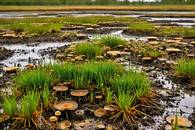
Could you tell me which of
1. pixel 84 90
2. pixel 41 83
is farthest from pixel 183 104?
pixel 41 83

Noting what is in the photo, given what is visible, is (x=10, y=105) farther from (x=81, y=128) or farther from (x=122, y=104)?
(x=122, y=104)

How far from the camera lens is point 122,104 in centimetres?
466

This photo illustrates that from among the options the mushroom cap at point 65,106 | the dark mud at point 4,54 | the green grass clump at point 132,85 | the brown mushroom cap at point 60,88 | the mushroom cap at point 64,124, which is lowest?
the mushroom cap at point 64,124

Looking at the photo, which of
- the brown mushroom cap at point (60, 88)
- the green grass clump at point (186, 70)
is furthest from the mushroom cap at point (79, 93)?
the green grass clump at point (186, 70)

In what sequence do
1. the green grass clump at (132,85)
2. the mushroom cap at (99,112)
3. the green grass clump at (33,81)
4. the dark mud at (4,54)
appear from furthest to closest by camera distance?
the dark mud at (4,54), the green grass clump at (33,81), the green grass clump at (132,85), the mushroom cap at (99,112)

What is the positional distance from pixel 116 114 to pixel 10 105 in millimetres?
1500

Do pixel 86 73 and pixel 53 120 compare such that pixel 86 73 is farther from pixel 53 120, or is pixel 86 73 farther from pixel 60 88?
pixel 53 120

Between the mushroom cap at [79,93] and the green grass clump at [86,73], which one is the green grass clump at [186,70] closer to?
the green grass clump at [86,73]

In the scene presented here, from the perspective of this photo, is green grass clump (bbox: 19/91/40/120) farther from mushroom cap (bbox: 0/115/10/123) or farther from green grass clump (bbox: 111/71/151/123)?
green grass clump (bbox: 111/71/151/123)

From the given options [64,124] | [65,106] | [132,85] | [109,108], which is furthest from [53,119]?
[132,85]

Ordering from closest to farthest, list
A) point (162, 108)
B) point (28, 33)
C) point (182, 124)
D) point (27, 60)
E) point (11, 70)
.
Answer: point (182, 124)
point (162, 108)
point (11, 70)
point (27, 60)
point (28, 33)

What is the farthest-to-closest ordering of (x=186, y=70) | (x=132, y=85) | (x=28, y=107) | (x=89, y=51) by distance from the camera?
(x=89, y=51) → (x=186, y=70) → (x=132, y=85) → (x=28, y=107)

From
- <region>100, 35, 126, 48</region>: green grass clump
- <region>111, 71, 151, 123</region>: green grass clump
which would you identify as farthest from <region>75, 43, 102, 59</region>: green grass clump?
<region>111, 71, 151, 123</region>: green grass clump

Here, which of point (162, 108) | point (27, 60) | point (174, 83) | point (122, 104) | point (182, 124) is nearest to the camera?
point (182, 124)
